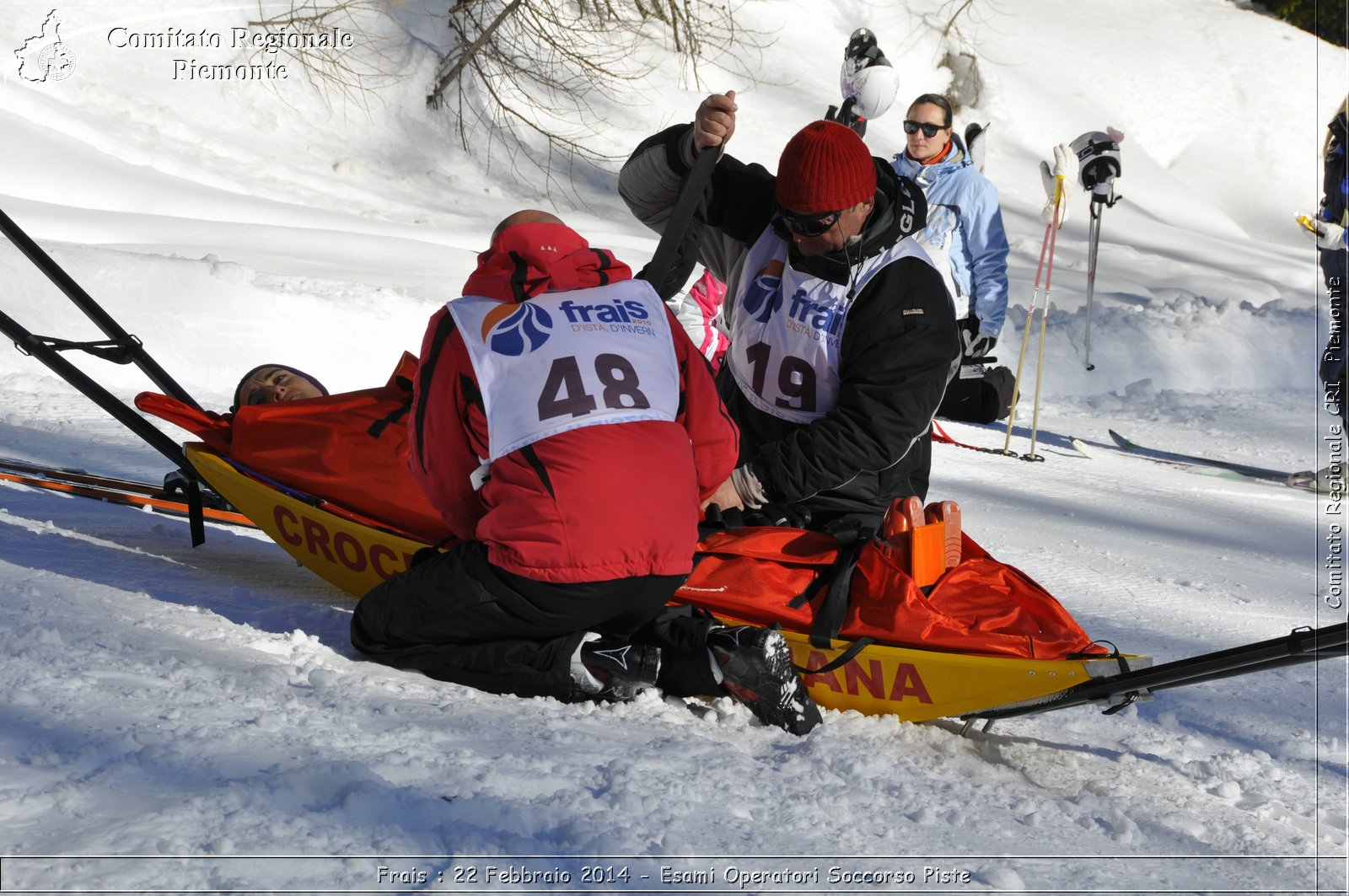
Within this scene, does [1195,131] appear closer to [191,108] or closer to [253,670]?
[191,108]

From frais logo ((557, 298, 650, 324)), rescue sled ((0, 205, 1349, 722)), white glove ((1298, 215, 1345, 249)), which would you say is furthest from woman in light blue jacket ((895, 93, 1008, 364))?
frais logo ((557, 298, 650, 324))

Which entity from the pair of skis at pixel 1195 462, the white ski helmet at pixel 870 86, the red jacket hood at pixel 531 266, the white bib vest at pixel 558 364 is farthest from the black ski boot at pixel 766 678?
the pair of skis at pixel 1195 462

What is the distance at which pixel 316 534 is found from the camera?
341 centimetres

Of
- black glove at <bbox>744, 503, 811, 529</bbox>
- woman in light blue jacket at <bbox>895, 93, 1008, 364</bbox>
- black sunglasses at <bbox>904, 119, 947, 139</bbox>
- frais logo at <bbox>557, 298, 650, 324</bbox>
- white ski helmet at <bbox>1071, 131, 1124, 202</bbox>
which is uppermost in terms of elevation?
white ski helmet at <bbox>1071, 131, 1124, 202</bbox>

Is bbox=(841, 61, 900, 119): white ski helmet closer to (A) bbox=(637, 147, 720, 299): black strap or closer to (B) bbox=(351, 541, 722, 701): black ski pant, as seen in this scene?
(A) bbox=(637, 147, 720, 299): black strap

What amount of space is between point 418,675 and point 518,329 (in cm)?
90

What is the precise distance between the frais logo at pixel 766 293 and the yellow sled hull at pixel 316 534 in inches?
45.3

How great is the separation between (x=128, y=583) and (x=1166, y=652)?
303cm

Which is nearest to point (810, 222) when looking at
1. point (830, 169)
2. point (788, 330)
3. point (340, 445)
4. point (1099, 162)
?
point (830, 169)

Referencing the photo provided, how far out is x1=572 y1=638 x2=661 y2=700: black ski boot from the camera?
9.22ft

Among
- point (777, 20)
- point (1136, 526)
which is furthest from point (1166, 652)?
point (777, 20)

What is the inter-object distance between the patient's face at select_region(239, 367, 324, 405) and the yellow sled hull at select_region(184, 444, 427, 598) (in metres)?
0.32

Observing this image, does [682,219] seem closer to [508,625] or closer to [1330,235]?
[508,625]

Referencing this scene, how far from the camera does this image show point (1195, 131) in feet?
65.8
